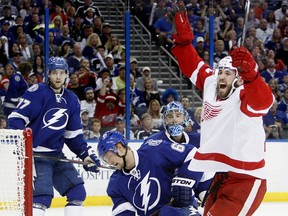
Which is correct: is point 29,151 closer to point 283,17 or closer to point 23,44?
point 23,44

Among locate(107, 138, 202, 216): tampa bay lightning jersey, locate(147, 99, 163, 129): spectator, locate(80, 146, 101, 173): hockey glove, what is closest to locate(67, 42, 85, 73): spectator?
locate(147, 99, 163, 129): spectator

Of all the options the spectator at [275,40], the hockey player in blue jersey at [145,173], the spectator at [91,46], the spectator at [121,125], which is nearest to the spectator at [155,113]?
the spectator at [121,125]

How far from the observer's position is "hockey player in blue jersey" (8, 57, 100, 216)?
577 cm

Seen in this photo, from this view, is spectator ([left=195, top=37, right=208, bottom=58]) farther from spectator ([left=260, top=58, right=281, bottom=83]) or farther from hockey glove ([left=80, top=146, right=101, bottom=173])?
hockey glove ([left=80, top=146, right=101, bottom=173])

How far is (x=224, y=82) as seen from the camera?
4516 mm

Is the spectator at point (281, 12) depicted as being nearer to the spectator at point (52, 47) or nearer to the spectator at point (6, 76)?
the spectator at point (52, 47)

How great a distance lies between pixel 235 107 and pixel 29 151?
110 centimetres

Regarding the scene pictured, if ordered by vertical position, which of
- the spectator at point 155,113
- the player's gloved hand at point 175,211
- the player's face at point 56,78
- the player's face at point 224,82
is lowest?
the spectator at point 155,113

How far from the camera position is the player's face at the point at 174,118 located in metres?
5.13

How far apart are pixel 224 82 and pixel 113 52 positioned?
4874 millimetres

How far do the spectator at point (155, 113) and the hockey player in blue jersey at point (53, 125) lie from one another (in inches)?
113

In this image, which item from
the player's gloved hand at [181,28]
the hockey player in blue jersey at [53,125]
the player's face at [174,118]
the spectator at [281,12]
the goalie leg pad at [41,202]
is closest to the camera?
the player's gloved hand at [181,28]

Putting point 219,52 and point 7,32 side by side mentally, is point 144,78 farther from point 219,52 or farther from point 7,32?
point 7,32

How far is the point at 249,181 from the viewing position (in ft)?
14.6
